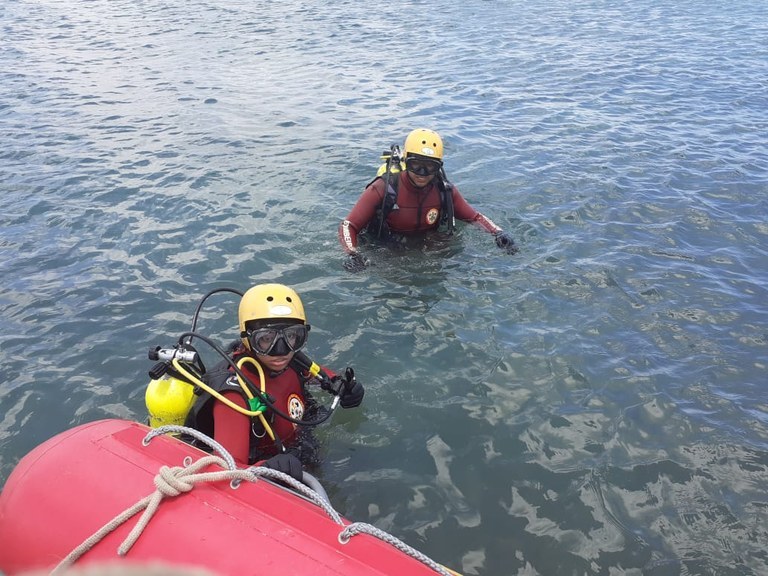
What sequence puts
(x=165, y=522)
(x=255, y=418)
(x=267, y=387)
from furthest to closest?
(x=267, y=387)
(x=255, y=418)
(x=165, y=522)

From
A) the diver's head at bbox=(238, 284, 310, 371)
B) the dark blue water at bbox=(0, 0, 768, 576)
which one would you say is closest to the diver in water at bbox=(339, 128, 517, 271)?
the dark blue water at bbox=(0, 0, 768, 576)

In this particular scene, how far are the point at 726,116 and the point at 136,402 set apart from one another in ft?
43.5

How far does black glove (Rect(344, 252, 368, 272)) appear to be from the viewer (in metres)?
7.76

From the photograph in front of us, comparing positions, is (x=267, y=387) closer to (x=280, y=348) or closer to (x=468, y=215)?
(x=280, y=348)

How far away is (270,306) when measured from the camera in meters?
4.56

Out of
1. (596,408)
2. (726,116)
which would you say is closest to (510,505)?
(596,408)

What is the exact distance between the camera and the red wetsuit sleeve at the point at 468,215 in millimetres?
8430

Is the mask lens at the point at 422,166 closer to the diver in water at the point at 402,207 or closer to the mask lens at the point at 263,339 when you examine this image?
the diver in water at the point at 402,207

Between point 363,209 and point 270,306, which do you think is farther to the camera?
point 363,209

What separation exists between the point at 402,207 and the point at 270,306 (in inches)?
159

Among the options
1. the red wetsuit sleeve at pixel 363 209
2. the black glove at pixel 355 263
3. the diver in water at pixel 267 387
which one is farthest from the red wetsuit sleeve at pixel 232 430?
the red wetsuit sleeve at pixel 363 209

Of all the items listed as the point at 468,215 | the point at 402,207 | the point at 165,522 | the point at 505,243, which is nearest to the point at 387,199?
the point at 402,207

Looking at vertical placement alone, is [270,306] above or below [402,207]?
above

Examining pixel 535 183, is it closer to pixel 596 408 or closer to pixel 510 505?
pixel 596 408
